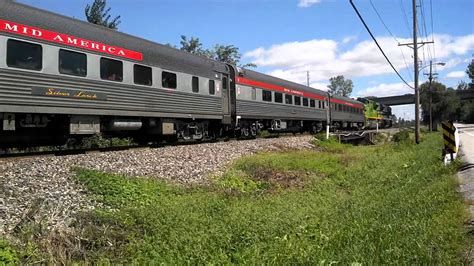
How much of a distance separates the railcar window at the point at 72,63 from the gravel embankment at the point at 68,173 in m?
2.33

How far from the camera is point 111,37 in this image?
13.9 metres

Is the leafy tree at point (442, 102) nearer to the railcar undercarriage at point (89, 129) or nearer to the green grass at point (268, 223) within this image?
the railcar undercarriage at point (89, 129)

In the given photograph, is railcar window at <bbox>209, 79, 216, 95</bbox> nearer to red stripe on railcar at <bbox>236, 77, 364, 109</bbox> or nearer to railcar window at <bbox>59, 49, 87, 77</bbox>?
red stripe on railcar at <bbox>236, 77, 364, 109</bbox>

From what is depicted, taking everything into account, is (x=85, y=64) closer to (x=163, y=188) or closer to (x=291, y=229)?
(x=163, y=188)

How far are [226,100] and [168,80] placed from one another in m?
5.29

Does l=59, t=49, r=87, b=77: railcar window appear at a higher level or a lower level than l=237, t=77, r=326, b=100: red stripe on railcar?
lower

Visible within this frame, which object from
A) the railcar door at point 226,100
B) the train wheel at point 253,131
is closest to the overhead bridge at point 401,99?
the train wheel at point 253,131

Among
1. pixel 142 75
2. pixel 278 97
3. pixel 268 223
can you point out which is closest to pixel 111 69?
pixel 142 75

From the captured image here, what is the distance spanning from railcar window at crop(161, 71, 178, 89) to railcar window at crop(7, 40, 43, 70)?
531cm

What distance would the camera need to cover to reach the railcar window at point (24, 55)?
420 inches

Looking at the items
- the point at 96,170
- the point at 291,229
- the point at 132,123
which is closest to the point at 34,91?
the point at 96,170

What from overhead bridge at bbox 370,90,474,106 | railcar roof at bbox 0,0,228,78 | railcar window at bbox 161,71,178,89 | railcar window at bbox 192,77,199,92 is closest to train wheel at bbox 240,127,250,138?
railcar roof at bbox 0,0,228,78

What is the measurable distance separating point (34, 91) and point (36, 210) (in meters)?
5.41

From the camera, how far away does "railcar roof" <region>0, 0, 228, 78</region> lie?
10992mm
